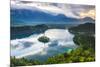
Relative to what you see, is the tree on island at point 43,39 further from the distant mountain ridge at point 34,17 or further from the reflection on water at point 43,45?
the distant mountain ridge at point 34,17

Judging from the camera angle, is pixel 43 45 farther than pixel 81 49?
No

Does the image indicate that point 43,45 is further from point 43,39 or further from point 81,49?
point 81,49

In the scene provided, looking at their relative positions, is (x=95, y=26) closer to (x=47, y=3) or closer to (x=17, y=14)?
(x=47, y=3)

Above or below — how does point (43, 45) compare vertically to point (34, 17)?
below

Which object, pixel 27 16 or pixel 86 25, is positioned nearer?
pixel 27 16

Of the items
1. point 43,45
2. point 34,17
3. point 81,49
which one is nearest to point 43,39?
point 43,45

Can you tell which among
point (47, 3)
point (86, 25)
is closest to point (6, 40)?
point (47, 3)

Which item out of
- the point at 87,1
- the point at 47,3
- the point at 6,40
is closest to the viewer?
the point at 6,40

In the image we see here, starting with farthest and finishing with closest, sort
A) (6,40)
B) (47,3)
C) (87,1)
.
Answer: (87,1) < (47,3) < (6,40)

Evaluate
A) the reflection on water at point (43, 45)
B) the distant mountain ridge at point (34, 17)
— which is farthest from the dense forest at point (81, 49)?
the distant mountain ridge at point (34, 17)

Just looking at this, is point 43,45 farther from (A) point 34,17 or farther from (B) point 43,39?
(A) point 34,17

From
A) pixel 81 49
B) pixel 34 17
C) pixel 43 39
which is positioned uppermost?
pixel 34 17
